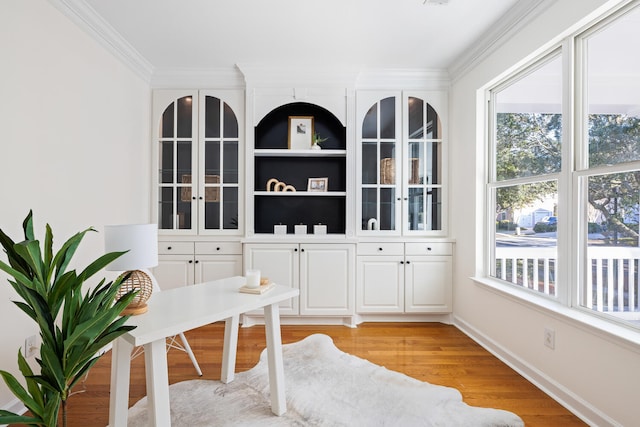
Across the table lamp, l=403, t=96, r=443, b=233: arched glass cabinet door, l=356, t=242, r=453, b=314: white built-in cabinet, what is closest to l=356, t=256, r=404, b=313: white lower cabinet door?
l=356, t=242, r=453, b=314: white built-in cabinet

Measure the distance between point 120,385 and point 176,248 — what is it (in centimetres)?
216

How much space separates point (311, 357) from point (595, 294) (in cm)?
195

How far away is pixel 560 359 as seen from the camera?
213cm

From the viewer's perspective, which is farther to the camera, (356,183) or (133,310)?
(356,183)

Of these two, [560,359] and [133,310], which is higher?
[133,310]

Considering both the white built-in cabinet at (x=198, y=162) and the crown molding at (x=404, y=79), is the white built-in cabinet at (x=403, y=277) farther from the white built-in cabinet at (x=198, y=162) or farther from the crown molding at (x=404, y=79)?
the crown molding at (x=404, y=79)

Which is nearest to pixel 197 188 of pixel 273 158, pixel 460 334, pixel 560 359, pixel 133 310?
pixel 273 158

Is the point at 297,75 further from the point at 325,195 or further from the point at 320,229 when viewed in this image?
the point at 320,229

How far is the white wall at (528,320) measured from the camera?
1.78 metres

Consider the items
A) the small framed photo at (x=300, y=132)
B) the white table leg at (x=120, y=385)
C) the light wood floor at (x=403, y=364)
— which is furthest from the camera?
the small framed photo at (x=300, y=132)

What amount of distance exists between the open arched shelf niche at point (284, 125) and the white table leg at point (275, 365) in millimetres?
2422

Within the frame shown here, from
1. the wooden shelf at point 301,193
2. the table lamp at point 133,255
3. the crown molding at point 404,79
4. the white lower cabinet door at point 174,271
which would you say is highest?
the crown molding at point 404,79

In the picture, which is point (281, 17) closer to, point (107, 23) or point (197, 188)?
point (107, 23)

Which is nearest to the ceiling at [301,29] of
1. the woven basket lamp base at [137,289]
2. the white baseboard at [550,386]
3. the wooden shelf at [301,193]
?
the wooden shelf at [301,193]
